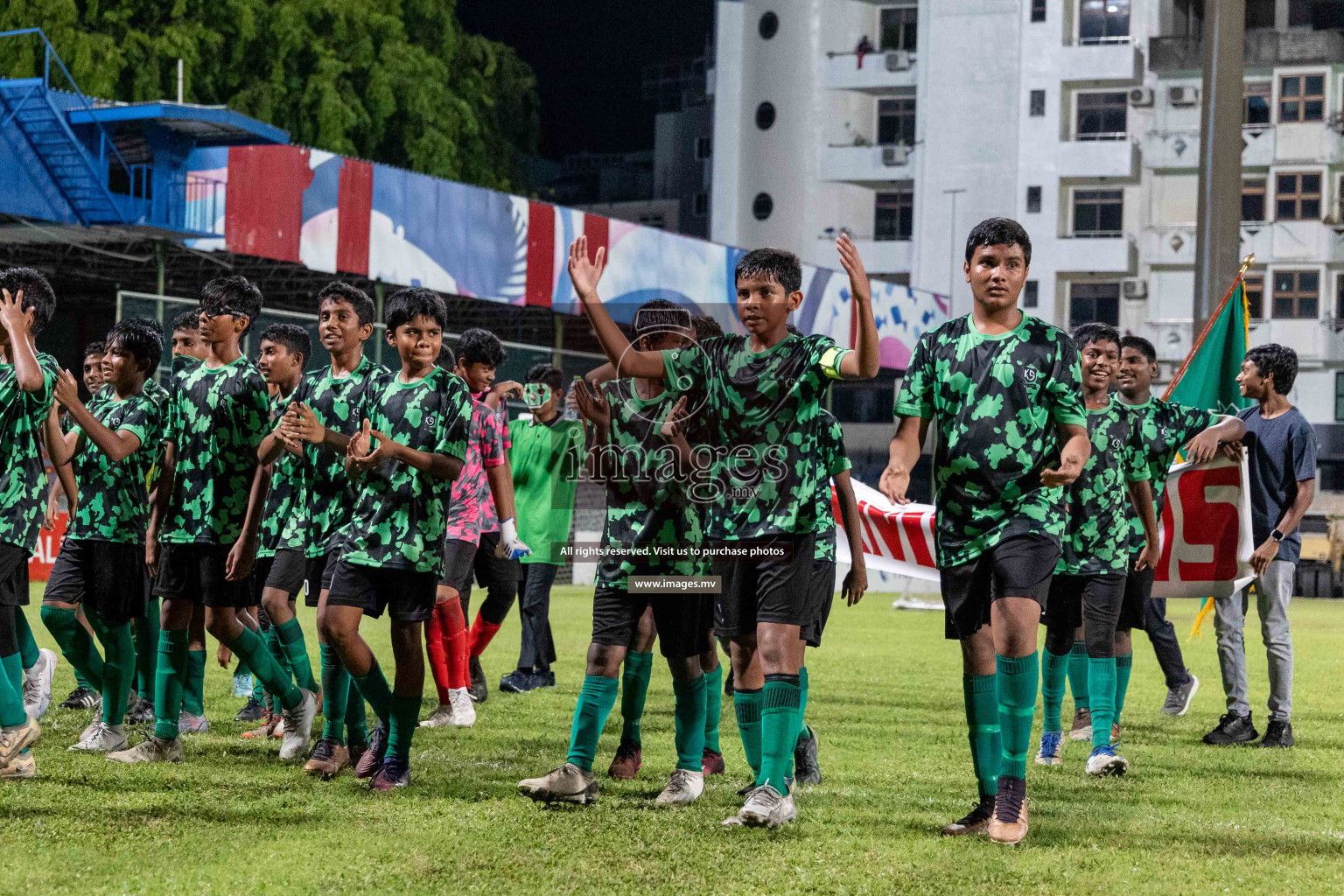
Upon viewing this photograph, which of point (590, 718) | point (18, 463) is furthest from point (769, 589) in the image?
point (18, 463)

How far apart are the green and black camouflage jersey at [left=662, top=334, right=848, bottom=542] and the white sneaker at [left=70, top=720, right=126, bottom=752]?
321 cm

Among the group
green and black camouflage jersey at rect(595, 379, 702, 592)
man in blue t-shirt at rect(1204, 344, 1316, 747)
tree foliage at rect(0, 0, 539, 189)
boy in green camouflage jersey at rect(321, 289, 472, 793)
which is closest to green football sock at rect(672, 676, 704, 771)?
green and black camouflage jersey at rect(595, 379, 702, 592)

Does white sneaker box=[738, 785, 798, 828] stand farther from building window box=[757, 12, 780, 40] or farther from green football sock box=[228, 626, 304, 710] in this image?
building window box=[757, 12, 780, 40]

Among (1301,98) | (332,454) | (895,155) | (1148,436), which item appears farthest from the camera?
(895,155)

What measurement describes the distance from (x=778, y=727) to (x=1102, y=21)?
5136cm

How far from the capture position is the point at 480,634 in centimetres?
1051

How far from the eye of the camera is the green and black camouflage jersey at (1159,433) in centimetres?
849

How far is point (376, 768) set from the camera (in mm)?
7039

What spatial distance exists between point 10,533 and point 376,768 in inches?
70.9

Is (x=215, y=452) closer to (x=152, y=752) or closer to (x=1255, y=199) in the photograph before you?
(x=152, y=752)

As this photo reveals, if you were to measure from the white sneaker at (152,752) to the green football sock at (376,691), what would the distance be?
107 centimetres

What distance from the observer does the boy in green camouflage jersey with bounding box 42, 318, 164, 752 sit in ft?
24.9

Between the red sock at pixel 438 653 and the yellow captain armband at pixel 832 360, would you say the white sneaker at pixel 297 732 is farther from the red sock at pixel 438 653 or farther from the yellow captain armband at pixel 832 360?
the yellow captain armband at pixel 832 360

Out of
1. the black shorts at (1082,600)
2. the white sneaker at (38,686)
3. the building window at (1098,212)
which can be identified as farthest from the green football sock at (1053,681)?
the building window at (1098,212)
